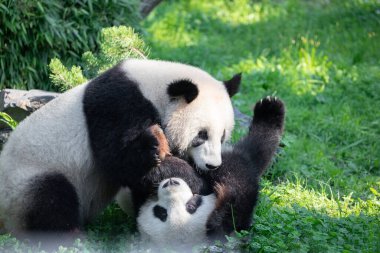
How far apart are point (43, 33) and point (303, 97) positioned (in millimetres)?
3236

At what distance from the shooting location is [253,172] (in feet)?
13.8

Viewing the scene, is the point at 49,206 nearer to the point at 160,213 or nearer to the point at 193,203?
the point at 160,213

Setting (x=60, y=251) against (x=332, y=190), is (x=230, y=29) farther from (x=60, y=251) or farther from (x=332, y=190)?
(x=60, y=251)

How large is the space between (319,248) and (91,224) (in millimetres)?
1816

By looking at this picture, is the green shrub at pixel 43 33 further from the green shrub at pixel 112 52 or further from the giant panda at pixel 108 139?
the giant panda at pixel 108 139

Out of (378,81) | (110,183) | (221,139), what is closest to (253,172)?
(221,139)

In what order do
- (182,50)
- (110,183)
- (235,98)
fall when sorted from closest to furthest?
(110,183), (235,98), (182,50)

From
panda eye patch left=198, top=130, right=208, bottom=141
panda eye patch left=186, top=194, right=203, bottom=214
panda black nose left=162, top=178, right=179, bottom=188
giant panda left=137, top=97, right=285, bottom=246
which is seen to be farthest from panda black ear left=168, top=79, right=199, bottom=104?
panda eye patch left=186, top=194, right=203, bottom=214

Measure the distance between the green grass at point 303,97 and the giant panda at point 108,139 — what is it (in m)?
0.33

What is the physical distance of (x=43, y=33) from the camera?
251 inches

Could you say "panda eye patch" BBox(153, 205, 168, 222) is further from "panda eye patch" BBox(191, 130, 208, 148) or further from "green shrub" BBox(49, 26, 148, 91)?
"green shrub" BBox(49, 26, 148, 91)

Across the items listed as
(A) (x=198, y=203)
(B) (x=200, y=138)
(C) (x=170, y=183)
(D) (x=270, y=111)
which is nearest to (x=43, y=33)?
(D) (x=270, y=111)

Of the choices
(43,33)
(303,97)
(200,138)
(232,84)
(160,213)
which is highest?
(232,84)

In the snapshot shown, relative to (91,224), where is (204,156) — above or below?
above
